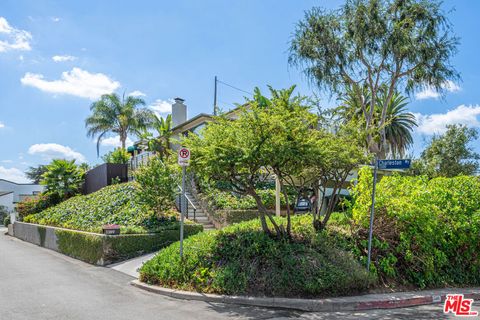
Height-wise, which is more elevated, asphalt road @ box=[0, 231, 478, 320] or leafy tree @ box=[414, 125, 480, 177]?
leafy tree @ box=[414, 125, 480, 177]

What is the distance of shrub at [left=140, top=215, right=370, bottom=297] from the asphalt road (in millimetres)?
576

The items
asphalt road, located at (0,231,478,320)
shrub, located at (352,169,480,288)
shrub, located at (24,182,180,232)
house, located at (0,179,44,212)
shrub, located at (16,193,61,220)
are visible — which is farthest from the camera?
house, located at (0,179,44,212)

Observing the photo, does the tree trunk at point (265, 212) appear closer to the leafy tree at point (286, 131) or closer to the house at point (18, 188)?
the leafy tree at point (286, 131)

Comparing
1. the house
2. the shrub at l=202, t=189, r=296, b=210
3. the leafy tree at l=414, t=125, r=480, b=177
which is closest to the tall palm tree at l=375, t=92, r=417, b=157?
the leafy tree at l=414, t=125, r=480, b=177

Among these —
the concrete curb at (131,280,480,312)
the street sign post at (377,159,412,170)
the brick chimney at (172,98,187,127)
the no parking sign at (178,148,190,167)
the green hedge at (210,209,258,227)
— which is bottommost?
the concrete curb at (131,280,480,312)

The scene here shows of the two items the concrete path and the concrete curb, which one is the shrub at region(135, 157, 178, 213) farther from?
the concrete curb

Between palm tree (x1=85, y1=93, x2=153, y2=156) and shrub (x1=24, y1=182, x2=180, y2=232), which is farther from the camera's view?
palm tree (x1=85, y1=93, x2=153, y2=156)

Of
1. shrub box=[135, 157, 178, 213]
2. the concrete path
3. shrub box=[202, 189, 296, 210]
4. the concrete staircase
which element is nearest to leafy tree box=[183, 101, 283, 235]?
the concrete path

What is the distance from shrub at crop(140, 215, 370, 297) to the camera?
7656 mm

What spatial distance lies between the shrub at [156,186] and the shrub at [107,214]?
0.49 meters

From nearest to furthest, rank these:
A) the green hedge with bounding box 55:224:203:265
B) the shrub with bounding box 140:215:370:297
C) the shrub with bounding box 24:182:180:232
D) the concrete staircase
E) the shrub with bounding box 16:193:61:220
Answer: the shrub with bounding box 140:215:370:297 < the green hedge with bounding box 55:224:203:265 < the shrub with bounding box 24:182:180:232 < the concrete staircase < the shrub with bounding box 16:193:61:220

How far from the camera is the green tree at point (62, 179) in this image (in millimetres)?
25756

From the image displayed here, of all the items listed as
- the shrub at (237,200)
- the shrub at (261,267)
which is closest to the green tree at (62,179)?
the shrub at (237,200)

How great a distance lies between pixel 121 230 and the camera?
43.4ft
